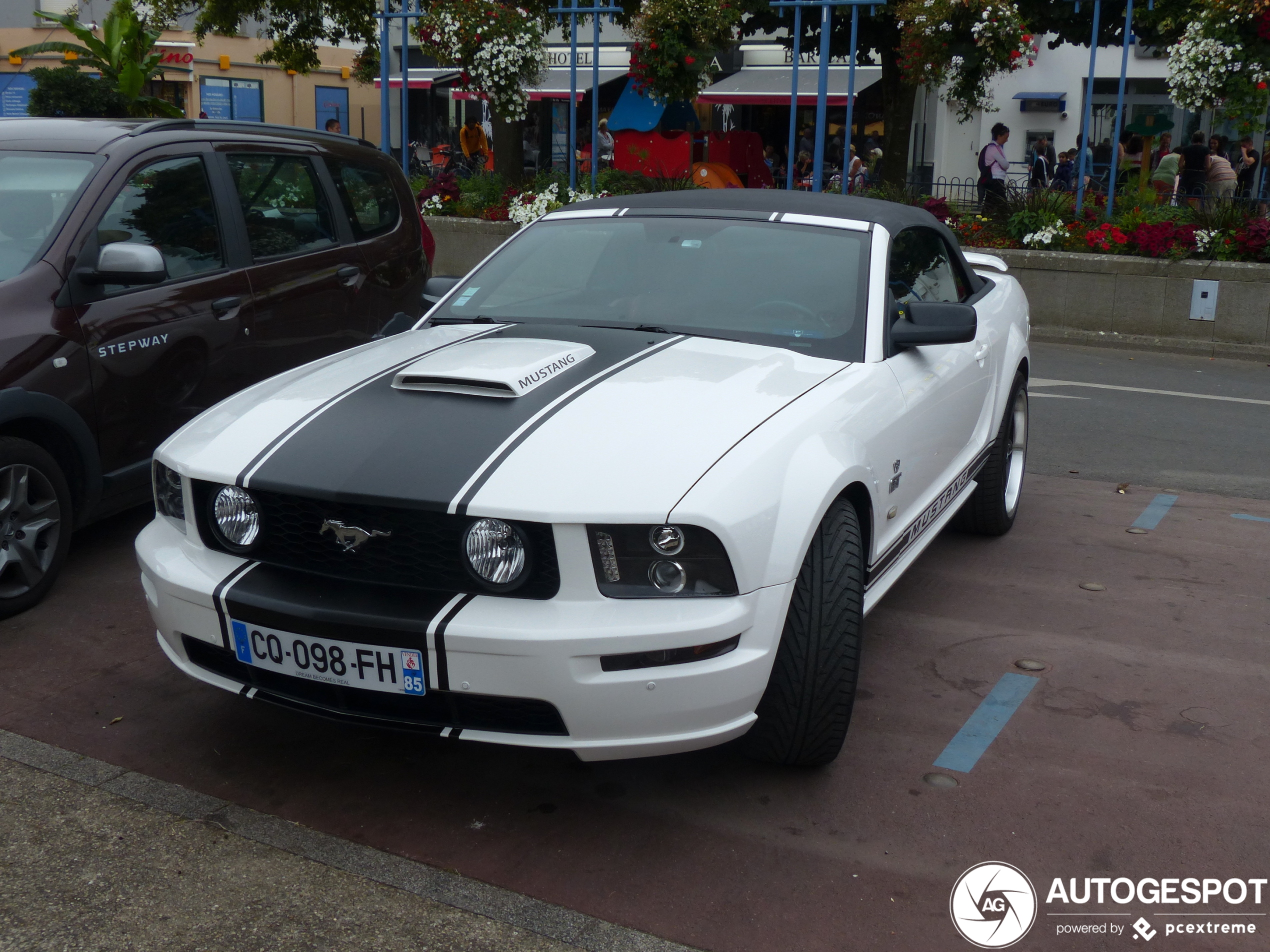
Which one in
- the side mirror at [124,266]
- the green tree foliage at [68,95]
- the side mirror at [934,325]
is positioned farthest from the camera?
the green tree foliage at [68,95]

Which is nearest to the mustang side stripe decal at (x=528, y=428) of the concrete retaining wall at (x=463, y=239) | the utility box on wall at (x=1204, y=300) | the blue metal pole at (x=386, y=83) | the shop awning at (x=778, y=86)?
the utility box on wall at (x=1204, y=300)

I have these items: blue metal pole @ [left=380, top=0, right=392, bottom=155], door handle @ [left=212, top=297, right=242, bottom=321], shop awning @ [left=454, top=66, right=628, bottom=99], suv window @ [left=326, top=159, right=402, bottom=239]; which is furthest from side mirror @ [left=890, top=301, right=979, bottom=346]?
shop awning @ [left=454, top=66, right=628, bottom=99]

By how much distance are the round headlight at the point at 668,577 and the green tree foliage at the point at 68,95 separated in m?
14.3

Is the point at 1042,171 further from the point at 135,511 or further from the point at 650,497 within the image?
the point at 650,497

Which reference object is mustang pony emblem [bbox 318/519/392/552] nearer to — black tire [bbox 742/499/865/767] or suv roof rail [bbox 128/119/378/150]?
black tire [bbox 742/499/865/767]

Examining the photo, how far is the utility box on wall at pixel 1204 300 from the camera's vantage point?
38.3 ft

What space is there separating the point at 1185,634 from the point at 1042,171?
15.8 metres

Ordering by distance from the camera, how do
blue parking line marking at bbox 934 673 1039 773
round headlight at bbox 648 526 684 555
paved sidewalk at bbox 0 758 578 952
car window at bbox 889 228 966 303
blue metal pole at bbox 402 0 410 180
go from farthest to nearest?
1. blue metal pole at bbox 402 0 410 180
2. car window at bbox 889 228 966 303
3. blue parking line marking at bbox 934 673 1039 773
4. round headlight at bbox 648 526 684 555
5. paved sidewalk at bbox 0 758 578 952

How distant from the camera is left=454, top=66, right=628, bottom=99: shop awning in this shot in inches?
1128

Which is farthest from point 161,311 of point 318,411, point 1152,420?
point 1152,420

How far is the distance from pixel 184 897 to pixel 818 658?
1636mm

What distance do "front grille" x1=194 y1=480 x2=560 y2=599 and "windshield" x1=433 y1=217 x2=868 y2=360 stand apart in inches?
54.4

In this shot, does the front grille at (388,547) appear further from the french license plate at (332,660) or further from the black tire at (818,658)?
the black tire at (818,658)

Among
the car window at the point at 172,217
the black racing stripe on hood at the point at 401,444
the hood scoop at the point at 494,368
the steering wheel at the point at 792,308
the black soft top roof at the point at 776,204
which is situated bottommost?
the black racing stripe on hood at the point at 401,444
